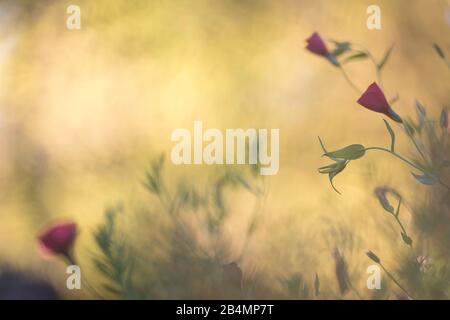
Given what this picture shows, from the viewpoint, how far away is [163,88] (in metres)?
1.39

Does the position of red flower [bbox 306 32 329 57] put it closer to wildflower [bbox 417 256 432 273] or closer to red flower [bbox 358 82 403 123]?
red flower [bbox 358 82 403 123]

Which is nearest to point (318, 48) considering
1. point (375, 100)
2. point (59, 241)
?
point (375, 100)

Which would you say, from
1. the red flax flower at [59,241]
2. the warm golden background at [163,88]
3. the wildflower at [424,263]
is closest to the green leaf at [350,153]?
the wildflower at [424,263]

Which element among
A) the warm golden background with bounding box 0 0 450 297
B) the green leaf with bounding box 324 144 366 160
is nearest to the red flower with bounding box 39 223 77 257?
the green leaf with bounding box 324 144 366 160

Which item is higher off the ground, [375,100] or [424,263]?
[375,100]

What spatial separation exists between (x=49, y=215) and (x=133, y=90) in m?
0.29

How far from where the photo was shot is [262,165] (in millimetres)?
1287

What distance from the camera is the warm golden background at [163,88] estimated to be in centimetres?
131

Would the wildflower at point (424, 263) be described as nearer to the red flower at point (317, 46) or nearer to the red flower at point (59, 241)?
the red flower at point (317, 46)

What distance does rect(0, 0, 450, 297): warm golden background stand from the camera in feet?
4.31

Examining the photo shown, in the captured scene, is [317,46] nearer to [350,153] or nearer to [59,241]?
[350,153]

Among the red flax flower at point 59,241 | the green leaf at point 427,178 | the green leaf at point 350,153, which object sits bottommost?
the red flax flower at point 59,241
